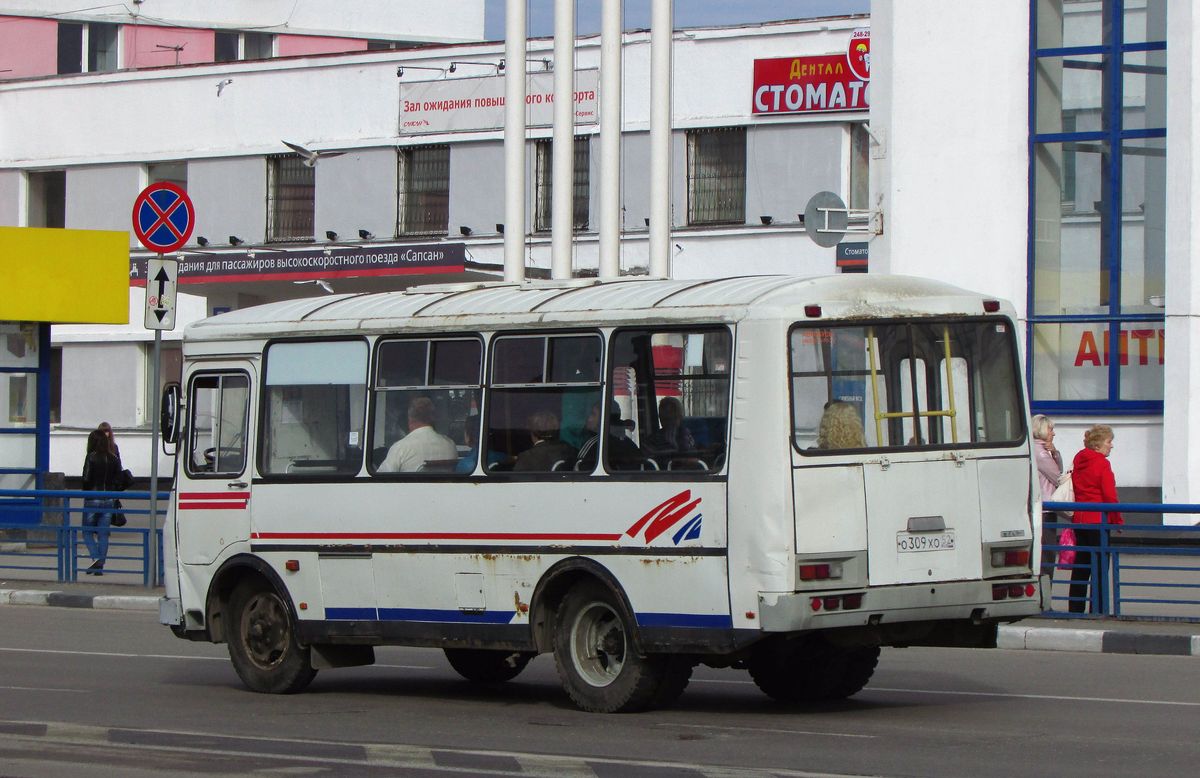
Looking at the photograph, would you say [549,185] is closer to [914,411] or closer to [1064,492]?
[1064,492]

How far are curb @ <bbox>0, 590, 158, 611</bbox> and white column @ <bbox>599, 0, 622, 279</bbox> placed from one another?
9.58m

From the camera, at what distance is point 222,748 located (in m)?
Result: 10.5

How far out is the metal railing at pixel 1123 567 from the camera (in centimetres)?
1689

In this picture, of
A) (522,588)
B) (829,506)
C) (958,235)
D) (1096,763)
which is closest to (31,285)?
(958,235)

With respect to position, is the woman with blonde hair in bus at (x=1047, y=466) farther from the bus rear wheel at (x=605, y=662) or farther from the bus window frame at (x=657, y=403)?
the bus window frame at (x=657, y=403)

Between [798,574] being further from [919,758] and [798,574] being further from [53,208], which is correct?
[53,208]

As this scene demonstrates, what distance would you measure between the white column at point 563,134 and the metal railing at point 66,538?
762 centimetres

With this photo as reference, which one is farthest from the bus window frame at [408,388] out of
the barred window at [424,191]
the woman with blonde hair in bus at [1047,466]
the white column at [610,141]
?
the barred window at [424,191]

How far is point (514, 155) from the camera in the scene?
1164 inches

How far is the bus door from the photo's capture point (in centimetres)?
1374

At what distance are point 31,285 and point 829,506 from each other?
19363 mm

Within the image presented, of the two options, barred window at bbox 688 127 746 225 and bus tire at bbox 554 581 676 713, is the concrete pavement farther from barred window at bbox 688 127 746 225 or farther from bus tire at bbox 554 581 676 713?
barred window at bbox 688 127 746 225

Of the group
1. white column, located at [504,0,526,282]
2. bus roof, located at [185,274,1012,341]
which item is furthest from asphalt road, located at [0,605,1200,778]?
white column, located at [504,0,526,282]

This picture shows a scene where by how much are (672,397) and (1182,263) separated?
1400 cm
